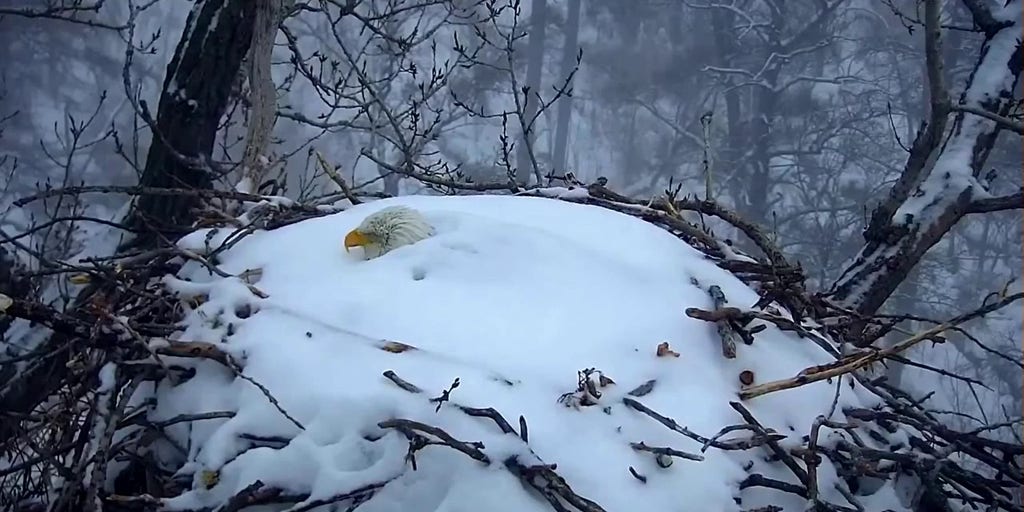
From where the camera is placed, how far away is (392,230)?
149 cm

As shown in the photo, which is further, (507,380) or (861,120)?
(861,120)

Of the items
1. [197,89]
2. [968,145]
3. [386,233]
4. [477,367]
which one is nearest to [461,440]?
[477,367]

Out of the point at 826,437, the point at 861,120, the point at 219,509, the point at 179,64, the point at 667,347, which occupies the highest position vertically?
the point at 861,120

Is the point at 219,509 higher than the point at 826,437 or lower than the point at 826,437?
lower

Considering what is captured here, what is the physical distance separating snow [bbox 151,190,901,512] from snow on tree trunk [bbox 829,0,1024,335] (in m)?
1.30

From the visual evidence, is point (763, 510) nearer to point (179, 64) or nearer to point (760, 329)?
point (760, 329)

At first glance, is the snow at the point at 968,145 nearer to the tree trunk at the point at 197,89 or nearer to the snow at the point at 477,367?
the snow at the point at 477,367

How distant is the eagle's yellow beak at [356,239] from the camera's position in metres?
1.47

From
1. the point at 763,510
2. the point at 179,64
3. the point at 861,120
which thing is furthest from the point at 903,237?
the point at 861,120

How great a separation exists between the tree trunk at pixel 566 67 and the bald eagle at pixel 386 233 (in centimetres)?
1370

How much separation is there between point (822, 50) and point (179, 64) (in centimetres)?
1175

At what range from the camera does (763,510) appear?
104cm

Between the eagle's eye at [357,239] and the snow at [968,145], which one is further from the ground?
the snow at [968,145]

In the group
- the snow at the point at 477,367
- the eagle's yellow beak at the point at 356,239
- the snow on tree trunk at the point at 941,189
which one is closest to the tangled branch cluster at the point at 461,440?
the snow at the point at 477,367
